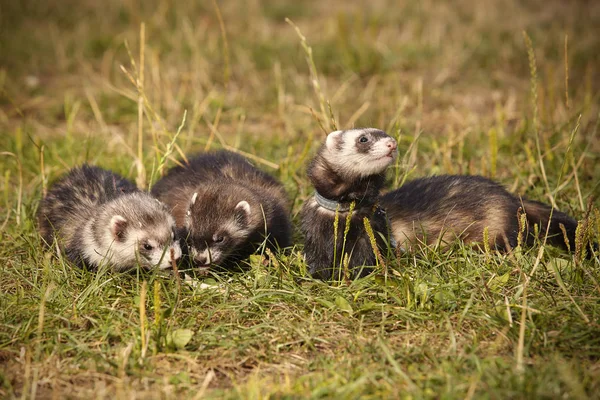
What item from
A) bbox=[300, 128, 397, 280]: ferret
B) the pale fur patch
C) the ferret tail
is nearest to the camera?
the pale fur patch

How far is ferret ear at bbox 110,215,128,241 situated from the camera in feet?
14.8

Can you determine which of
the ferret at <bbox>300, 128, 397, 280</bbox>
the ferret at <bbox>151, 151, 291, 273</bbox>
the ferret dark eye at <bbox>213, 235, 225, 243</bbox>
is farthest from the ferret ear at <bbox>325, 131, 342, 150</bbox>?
the ferret dark eye at <bbox>213, 235, 225, 243</bbox>

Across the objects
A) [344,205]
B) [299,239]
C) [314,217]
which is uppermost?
[344,205]

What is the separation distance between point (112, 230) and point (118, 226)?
0.17ft

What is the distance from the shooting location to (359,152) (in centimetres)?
409

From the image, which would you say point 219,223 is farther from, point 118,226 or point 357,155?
point 357,155

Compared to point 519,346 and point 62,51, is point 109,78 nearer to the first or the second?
point 62,51

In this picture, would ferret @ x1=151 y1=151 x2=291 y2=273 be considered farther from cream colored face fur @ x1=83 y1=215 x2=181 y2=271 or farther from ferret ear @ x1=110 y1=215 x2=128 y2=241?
ferret ear @ x1=110 y1=215 x2=128 y2=241

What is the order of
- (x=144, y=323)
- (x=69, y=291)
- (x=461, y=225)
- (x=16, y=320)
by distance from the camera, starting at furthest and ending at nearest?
(x=461, y=225)
(x=69, y=291)
(x=16, y=320)
(x=144, y=323)

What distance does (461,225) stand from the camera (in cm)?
460

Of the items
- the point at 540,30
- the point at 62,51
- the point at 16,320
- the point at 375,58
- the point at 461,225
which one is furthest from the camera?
the point at 540,30

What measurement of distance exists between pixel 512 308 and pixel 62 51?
814 cm

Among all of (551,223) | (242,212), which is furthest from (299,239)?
(551,223)

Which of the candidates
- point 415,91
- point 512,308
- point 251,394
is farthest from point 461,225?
point 415,91
